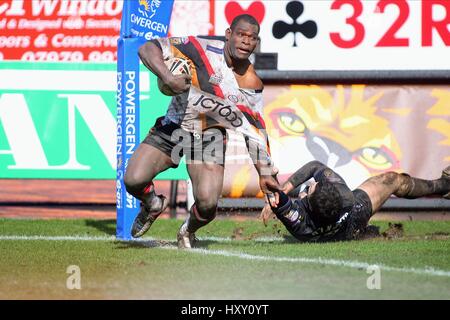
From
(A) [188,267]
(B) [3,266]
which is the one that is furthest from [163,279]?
(B) [3,266]

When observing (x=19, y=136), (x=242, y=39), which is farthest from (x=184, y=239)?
(x=19, y=136)

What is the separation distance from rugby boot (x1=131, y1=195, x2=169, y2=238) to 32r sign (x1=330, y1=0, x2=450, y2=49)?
661 centimetres

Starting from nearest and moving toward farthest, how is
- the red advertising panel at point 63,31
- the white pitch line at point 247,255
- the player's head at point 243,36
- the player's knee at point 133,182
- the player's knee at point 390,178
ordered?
the white pitch line at point 247,255, the player's head at point 243,36, the player's knee at point 133,182, the player's knee at point 390,178, the red advertising panel at point 63,31

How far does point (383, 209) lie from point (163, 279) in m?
5.60

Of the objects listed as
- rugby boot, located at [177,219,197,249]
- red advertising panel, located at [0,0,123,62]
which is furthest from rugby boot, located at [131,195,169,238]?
red advertising panel, located at [0,0,123,62]

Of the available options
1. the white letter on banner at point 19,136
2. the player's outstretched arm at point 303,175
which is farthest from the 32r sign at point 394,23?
the player's outstretched arm at point 303,175

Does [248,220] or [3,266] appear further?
[248,220]

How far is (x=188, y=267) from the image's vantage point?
8.30 meters

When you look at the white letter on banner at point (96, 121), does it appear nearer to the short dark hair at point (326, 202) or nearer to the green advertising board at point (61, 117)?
the green advertising board at point (61, 117)

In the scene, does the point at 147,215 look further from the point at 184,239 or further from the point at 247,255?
the point at 247,255

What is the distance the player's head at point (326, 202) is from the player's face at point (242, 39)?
57.6 inches

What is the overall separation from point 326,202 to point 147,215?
1.66 m

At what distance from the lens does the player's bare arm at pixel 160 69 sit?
334 inches

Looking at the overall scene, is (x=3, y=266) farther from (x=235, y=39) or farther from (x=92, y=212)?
(x=92, y=212)
